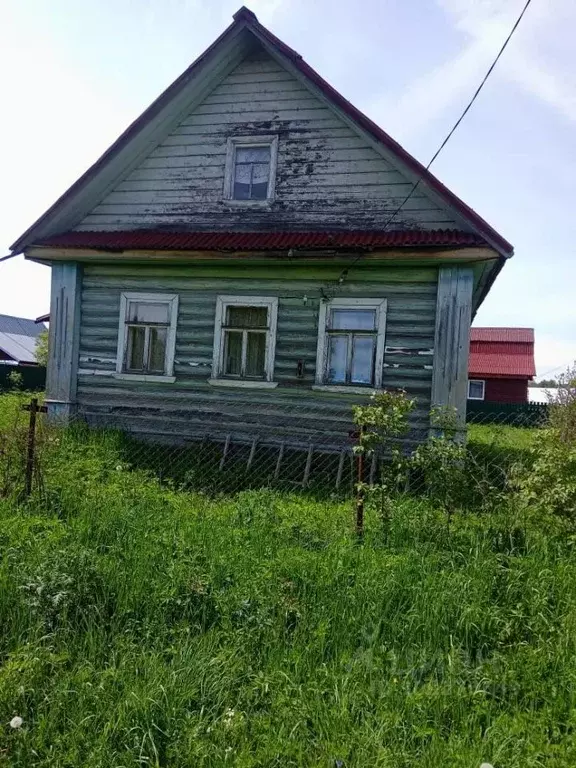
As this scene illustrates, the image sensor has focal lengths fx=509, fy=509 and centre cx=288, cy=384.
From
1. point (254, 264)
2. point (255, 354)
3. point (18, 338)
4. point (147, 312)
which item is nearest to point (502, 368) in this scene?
point (255, 354)

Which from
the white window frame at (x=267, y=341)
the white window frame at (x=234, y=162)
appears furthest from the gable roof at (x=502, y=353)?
the white window frame at (x=267, y=341)

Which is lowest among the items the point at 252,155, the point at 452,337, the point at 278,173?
the point at 452,337

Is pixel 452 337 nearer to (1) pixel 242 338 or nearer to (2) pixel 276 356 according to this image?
(2) pixel 276 356

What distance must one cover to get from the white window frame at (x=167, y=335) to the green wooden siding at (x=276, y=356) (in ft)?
0.34

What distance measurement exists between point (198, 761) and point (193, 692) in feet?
1.15

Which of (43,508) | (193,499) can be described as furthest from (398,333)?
(43,508)

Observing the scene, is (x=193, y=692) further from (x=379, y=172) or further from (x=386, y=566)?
(x=379, y=172)

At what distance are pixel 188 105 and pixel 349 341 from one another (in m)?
5.22

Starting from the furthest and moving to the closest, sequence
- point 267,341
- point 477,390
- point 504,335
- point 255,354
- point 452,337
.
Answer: point 504,335 < point 477,390 < point 255,354 < point 267,341 < point 452,337

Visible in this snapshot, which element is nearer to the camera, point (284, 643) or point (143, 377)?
point (284, 643)

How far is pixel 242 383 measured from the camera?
27.8ft

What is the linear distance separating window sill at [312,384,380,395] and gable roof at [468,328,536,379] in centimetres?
2106

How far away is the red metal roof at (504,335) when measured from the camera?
3050 centimetres

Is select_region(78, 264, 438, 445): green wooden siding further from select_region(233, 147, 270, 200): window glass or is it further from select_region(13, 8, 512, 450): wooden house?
select_region(233, 147, 270, 200): window glass
